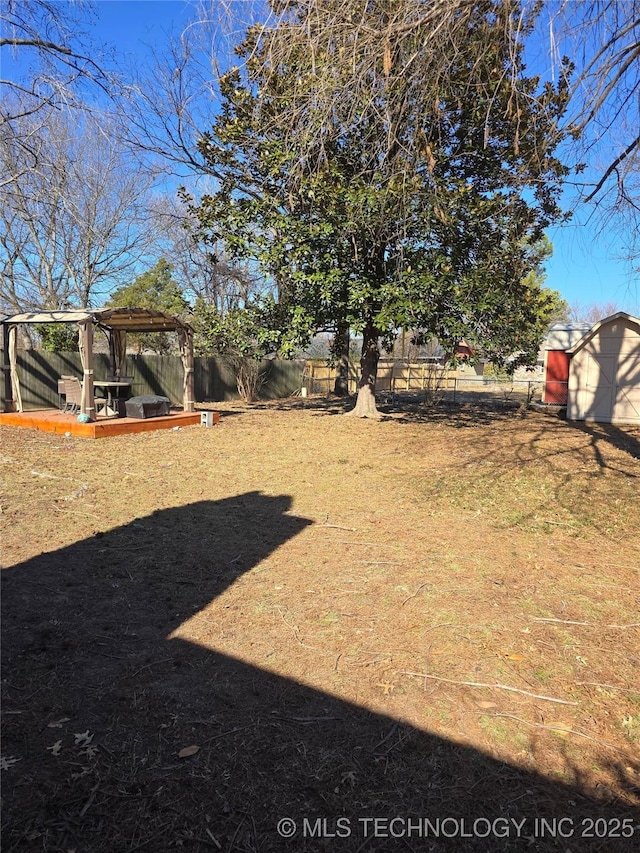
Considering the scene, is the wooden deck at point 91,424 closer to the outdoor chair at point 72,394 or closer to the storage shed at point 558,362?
the outdoor chair at point 72,394

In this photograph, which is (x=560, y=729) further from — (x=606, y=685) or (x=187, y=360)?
(x=187, y=360)

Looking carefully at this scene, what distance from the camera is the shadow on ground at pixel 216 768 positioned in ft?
6.07

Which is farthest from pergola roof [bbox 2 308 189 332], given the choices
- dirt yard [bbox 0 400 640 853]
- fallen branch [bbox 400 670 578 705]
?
fallen branch [bbox 400 670 578 705]

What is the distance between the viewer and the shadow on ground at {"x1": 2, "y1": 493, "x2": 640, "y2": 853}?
6.07ft

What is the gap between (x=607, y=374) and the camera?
15.4m

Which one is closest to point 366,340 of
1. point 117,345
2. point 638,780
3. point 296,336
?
point 296,336

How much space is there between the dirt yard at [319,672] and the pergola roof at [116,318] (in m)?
5.57

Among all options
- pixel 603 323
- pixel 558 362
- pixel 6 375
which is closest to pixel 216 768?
pixel 6 375

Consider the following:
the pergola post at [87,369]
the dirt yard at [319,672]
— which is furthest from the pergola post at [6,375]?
the dirt yard at [319,672]

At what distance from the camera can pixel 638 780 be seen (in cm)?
212

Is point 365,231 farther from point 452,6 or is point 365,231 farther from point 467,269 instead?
point 452,6

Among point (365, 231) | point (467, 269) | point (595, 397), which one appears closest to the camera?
point (365, 231)

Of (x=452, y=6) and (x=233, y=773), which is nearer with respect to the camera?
(x=233, y=773)

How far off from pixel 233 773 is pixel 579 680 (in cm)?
178
